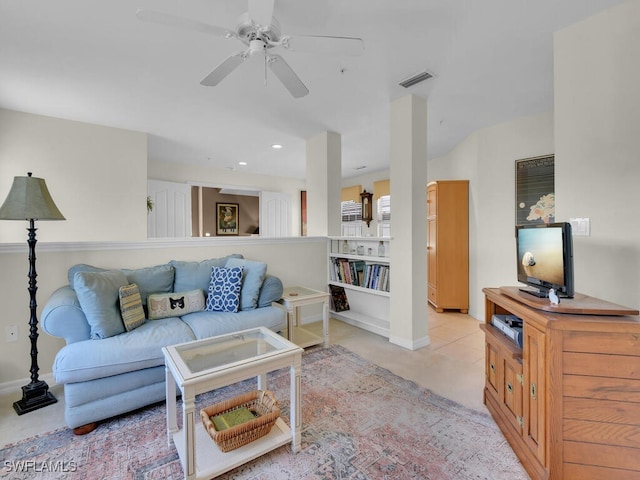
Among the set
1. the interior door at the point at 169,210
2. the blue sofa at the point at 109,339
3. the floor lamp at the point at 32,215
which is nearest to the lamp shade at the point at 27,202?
the floor lamp at the point at 32,215

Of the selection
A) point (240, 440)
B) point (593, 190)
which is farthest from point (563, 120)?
point (240, 440)

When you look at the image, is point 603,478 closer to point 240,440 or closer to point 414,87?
point 240,440

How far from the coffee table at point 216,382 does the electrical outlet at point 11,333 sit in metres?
1.53

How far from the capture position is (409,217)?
116 inches

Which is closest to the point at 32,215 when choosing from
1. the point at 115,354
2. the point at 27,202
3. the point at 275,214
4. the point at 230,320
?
the point at 27,202

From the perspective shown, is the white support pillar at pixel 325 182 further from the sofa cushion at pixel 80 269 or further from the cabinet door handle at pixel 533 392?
the cabinet door handle at pixel 533 392

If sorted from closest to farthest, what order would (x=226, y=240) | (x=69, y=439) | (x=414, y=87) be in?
1. (x=69, y=439)
2. (x=414, y=87)
3. (x=226, y=240)

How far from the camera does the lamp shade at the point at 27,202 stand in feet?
6.45

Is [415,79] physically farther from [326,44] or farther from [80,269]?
[80,269]

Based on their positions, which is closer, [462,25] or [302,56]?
[462,25]

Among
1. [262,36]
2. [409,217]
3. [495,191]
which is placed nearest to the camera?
[262,36]

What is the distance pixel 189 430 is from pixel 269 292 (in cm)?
155

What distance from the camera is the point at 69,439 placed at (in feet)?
5.58

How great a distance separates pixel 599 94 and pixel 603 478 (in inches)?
81.3
